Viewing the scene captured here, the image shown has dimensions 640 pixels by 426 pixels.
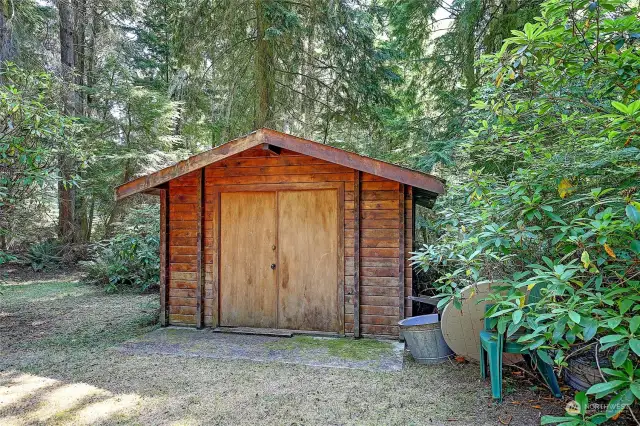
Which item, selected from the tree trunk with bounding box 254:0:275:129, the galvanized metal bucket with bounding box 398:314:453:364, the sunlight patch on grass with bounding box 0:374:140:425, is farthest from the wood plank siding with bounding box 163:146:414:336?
the tree trunk with bounding box 254:0:275:129

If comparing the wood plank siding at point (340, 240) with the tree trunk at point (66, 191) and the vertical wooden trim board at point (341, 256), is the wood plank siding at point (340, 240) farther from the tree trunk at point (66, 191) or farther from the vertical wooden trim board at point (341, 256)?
→ the tree trunk at point (66, 191)

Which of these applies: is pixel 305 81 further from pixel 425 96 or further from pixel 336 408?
pixel 336 408

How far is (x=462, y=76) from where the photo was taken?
26.4 ft

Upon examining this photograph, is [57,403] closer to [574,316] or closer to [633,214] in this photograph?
[574,316]

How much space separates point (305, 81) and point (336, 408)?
7.07 meters

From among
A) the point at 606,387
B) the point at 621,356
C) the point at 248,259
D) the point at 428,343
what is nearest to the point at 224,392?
the point at 428,343

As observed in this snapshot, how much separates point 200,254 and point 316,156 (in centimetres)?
216

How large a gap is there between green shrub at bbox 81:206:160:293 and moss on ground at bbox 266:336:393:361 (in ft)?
16.7

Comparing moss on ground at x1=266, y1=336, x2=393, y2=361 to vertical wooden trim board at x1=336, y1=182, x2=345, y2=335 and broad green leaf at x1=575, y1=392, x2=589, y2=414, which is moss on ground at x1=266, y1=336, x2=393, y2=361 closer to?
vertical wooden trim board at x1=336, y1=182, x2=345, y2=335

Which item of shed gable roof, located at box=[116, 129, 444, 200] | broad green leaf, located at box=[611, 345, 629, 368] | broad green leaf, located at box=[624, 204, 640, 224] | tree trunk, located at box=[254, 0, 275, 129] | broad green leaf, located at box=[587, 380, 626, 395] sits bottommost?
broad green leaf, located at box=[587, 380, 626, 395]

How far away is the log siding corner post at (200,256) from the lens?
5.34 meters

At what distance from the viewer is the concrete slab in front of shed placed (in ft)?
13.3

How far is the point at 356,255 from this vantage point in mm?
4914

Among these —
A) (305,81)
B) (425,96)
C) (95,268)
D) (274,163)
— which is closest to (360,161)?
(274,163)
